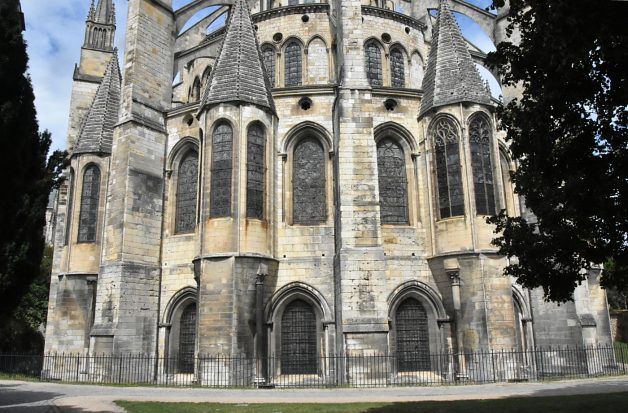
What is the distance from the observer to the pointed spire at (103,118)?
2178 cm

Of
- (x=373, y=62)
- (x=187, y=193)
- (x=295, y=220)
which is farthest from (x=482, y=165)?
(x=187, y=193)

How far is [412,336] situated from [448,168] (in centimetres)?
577

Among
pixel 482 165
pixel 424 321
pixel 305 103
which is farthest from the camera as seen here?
pixel 305 103

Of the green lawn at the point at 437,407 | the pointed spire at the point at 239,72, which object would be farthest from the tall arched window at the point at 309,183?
the green lawn at the point at 437,407

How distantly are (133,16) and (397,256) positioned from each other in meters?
14.0

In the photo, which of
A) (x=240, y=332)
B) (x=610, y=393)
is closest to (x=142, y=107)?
(x=240, y=332)

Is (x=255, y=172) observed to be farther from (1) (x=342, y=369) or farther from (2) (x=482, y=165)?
(2) (x=482, y=165)

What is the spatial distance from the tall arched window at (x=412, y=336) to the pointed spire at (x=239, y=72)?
8.34 m

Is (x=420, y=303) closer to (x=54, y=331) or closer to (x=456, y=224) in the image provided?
(x=456, y=224)

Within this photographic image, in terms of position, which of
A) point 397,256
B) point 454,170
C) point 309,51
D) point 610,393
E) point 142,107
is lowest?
point 610,393

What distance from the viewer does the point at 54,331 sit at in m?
20.5

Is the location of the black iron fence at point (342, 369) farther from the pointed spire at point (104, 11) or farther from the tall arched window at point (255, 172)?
the pointed spire at point (104, 11)

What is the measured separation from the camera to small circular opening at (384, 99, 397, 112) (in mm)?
19391

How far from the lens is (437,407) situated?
10344 millimetres
